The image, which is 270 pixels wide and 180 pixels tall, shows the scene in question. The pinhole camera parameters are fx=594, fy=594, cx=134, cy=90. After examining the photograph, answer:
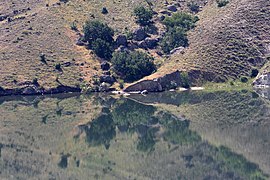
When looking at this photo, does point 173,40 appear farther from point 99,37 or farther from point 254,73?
point 254,73

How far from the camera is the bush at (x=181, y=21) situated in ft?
581

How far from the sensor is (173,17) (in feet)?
594

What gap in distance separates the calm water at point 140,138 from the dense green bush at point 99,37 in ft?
114

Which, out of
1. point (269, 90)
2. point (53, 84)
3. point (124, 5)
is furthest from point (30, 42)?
point (269, 90)

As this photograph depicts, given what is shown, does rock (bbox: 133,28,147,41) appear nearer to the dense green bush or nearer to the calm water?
the dense green bush

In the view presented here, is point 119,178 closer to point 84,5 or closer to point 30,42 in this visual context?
point 30,42

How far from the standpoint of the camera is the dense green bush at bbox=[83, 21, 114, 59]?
168 metres

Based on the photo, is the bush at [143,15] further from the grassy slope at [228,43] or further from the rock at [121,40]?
the grassy slope at [228,43]

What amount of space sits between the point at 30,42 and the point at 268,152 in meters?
112

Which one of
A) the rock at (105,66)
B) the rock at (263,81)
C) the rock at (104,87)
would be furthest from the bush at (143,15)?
the rock at (263,81)

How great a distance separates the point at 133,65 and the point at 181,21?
27925mm

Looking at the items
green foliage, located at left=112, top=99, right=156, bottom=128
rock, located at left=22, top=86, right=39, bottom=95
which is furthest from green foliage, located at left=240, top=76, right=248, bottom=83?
rock, located at left=22, top=86, right=39, bottom=95

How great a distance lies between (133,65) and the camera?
159 meters

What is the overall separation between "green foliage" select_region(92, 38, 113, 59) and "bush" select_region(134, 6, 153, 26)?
18164 mm
